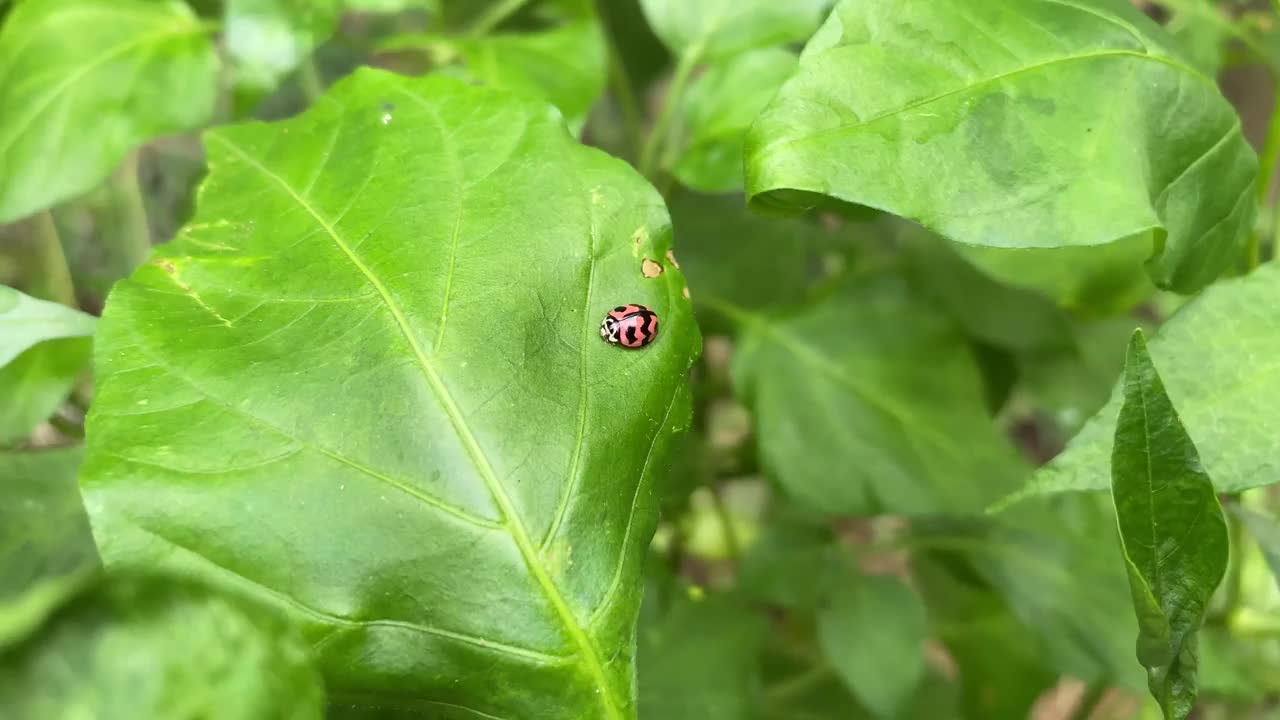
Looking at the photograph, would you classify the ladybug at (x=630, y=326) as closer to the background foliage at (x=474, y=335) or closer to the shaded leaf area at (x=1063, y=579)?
the background foliage at (x=474, y=335)

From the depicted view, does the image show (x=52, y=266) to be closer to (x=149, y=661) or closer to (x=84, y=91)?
(x=84, y=91)

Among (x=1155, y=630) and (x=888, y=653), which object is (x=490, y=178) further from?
(x=888, y=653)

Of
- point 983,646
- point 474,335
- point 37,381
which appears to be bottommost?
point 983,646

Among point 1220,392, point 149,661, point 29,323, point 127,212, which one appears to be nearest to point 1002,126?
point 1220,392

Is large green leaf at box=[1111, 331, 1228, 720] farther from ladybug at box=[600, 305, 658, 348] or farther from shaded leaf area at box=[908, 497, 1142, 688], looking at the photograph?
shaded leaf area at box=[908, 497, 1142, 688]

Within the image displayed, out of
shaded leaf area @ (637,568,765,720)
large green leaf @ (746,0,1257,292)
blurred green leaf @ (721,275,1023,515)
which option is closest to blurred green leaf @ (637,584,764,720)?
shaded leaf area @ (637,568,765,720)
